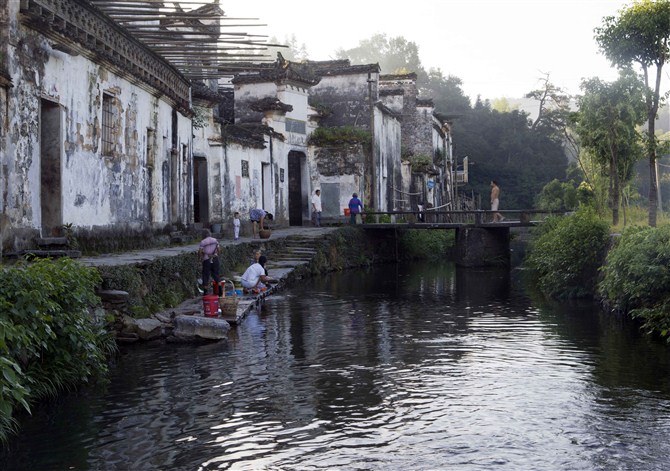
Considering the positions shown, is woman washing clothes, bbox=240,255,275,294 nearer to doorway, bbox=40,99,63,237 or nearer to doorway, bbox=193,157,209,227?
doorway, bbox=40,99,63,237

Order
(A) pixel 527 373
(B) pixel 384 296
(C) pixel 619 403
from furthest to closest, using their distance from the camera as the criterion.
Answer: (B) pixel 384 296 → (A) pixel 527 373 → (C) pixel 619 403

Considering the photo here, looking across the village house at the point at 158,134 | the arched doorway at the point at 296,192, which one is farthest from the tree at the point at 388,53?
the arched doorway at the point at 296,192

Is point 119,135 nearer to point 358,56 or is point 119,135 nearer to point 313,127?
point 313,127

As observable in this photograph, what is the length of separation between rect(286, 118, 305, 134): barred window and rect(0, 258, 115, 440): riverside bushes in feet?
74.2

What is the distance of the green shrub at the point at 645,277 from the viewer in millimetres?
13375

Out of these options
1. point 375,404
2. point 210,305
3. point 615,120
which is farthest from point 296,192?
point 375,404

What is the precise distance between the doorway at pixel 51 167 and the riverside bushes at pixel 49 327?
14.6ft

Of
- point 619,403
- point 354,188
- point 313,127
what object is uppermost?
point 313,127

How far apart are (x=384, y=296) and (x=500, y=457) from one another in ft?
43.9

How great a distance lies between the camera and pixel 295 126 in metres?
33.2

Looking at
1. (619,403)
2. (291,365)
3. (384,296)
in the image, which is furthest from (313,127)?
(619,403)

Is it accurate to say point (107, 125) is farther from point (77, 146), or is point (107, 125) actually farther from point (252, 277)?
point (252, 277)

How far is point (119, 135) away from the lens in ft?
57.7

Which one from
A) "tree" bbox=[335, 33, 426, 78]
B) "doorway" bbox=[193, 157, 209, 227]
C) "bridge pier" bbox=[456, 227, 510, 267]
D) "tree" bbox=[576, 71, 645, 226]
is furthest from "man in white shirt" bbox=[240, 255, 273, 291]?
"tree" bbox=[335, 33, 426, 78]
